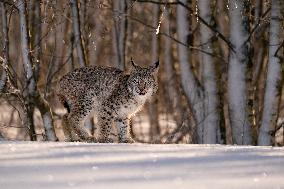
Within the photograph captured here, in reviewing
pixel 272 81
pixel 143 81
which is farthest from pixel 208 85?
pixel 143 81

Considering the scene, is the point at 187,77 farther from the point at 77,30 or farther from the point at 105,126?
the point at 105,126

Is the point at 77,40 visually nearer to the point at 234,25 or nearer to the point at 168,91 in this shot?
the point at 234,25

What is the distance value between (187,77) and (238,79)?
1171mm

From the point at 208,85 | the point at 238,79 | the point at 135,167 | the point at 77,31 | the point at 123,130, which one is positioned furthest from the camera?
the point at 77,31

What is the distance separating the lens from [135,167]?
516 centimetres

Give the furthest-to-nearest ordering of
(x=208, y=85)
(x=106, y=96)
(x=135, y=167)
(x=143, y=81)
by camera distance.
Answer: (x=208, y=85) < (x=106, y=96) < (x=143, y=81) < (x=135, y=167)

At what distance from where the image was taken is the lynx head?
871 centimetres

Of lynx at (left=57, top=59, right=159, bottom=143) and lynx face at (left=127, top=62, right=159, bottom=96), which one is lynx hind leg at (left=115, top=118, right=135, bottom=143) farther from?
lynx face at (left=127, top=62, right=159, bottom=96)

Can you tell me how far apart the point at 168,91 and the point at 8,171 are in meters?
11.8

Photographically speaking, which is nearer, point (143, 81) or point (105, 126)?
point (143, 81)

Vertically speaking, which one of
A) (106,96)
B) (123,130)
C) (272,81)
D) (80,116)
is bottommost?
(123,130)

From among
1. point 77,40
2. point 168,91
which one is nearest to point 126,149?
point 77,40

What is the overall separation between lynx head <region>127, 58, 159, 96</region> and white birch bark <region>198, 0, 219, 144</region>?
1.36 metres

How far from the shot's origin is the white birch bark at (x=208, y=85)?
32.6 feet
